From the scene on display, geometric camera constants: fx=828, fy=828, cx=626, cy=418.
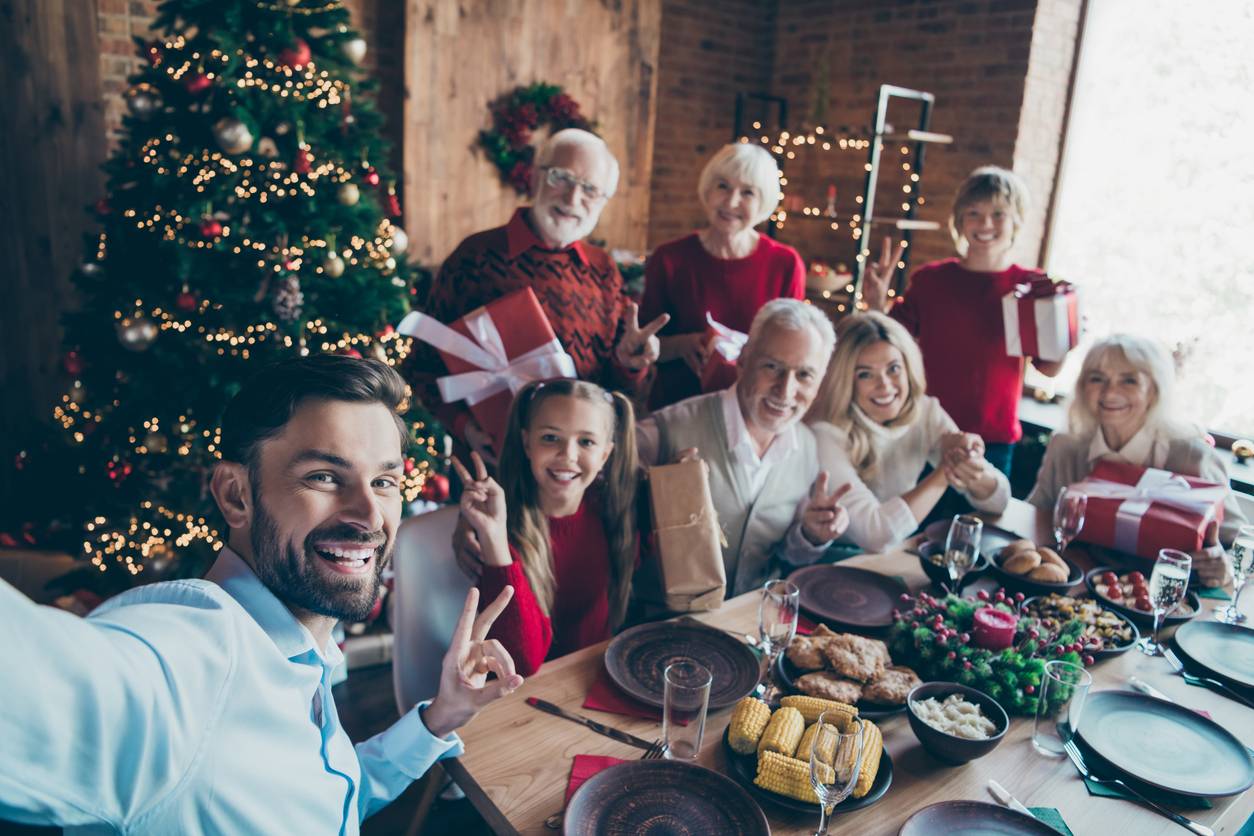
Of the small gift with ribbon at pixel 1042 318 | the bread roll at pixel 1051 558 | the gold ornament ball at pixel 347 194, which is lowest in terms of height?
the bread roll at pixel 1051 558

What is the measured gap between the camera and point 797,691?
1387 millimetres

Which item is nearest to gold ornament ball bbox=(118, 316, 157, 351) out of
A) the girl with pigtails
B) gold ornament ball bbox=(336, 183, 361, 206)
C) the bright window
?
gold ornament ball bbox=(336, 183, 361, 206)

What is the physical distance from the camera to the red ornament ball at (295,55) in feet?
8.32

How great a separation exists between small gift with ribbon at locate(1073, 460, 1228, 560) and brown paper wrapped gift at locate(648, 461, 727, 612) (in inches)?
42.5

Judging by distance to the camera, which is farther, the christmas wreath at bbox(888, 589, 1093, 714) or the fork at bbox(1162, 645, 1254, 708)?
the fork at bbox(1162, 645, 1254, 708)

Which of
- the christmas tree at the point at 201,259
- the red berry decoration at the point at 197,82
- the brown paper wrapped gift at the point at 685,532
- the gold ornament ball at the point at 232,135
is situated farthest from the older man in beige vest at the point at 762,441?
the red berry decoration at the point at 197,82

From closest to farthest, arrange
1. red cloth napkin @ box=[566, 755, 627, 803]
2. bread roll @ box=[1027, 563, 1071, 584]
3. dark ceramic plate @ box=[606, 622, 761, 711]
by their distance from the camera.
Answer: red cloth napkin @ box=[566, 755, 627, 803] → dark ceramic plate @ box=[606, 622, 761, 711] → bread roll @ box=[1027, 563, 1071, 584]

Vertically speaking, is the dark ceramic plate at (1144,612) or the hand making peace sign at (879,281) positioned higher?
the hand making peace sign at (879,281)

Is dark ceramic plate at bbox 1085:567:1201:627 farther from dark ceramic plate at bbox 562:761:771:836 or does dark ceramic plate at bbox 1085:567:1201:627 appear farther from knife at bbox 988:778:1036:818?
dark ceramic plate at bbox 562:761:771:836

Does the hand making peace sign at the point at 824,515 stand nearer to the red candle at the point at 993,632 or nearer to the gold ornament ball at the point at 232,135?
the red candle at the point at 993,632

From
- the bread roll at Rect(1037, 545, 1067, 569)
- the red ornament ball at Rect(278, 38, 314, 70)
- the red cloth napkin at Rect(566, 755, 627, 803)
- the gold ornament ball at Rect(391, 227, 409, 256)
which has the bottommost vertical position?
the red cloth napkin at Rect(566, 755, 627, 803)

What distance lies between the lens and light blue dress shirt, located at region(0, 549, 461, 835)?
0.50m

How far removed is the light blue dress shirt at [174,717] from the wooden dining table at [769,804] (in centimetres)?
21

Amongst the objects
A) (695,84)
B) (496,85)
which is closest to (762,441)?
(496,85)
